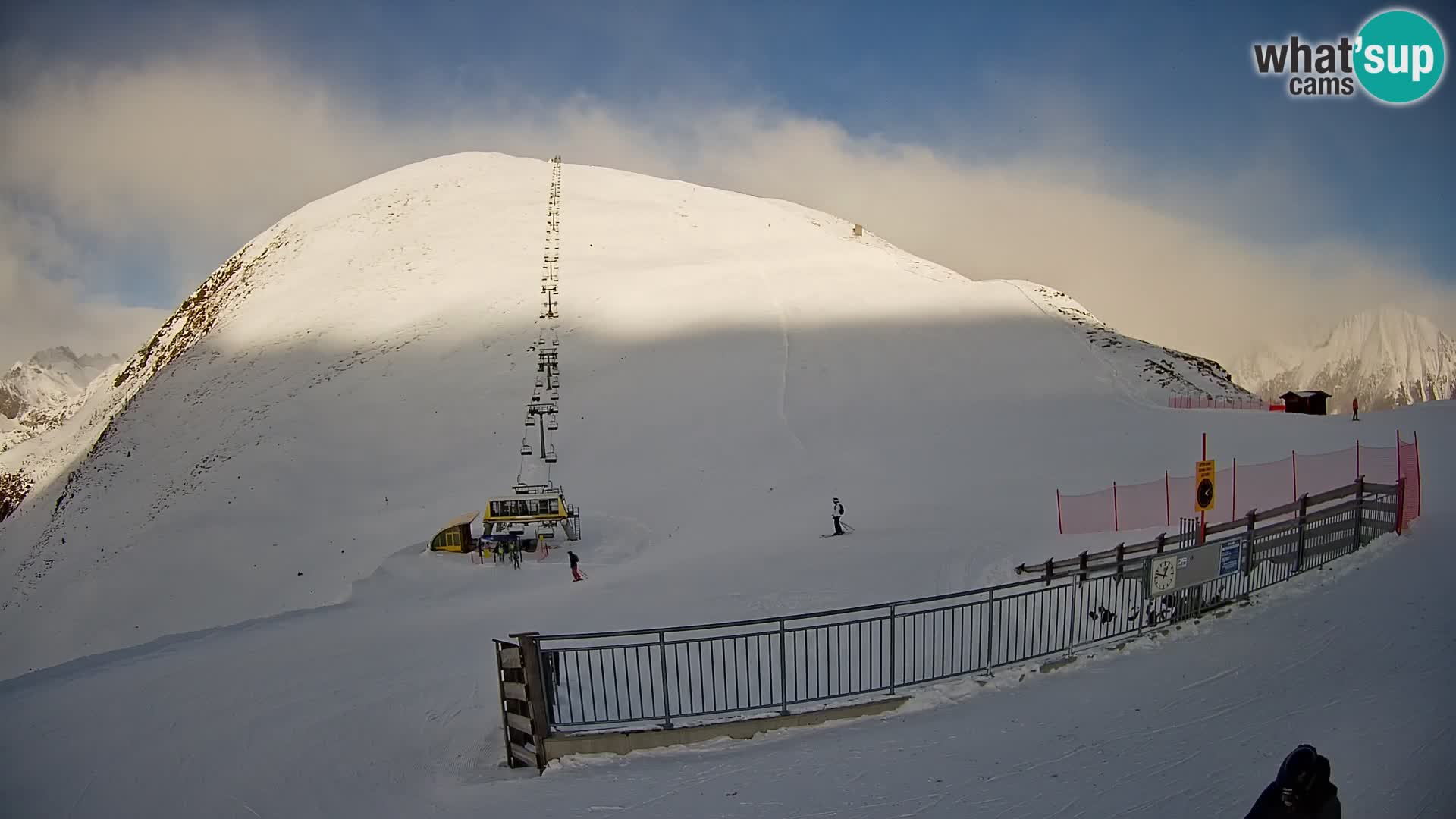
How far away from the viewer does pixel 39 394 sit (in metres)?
154

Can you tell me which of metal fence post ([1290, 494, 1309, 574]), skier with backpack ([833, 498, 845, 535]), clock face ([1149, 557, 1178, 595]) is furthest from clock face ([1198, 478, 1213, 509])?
skier with backpack ([833, 498, 845, 535])

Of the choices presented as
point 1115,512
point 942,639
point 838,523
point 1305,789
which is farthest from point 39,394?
point 1305,789

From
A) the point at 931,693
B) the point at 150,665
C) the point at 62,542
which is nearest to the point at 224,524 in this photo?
the point at 62,542

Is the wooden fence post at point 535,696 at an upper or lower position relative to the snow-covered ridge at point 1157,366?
lower

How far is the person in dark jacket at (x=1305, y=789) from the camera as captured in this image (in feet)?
12.4

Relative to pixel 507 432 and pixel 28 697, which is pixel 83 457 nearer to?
pixel 507 432

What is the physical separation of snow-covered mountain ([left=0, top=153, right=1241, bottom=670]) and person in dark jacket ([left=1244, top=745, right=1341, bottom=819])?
14536 millimetres

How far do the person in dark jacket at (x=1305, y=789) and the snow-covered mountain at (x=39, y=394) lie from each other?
79.5 meters

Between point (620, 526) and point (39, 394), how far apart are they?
570ft

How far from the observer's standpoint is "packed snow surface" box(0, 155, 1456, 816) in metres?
8.34

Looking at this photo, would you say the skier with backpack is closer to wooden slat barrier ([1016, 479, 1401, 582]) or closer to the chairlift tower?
wooden slat barrier ([1016, 479, 1401, 582])

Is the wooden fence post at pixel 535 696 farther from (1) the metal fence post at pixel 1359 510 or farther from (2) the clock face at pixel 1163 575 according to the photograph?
(1) the metal fence post at pixel 1359 510

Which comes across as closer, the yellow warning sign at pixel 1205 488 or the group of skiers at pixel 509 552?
the yellow warning sign at pixel 1205 488

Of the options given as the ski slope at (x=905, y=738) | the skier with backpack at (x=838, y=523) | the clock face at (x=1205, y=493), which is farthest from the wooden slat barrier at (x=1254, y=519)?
the skier with backpack at (x=838, y=523)
